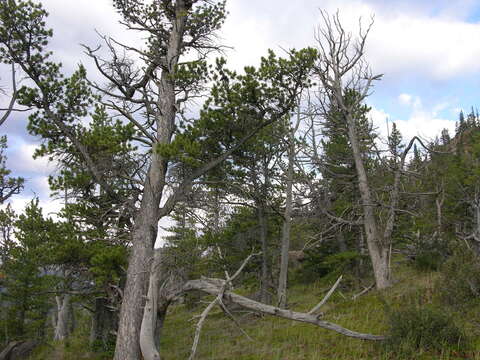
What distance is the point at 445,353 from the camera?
6.10 m

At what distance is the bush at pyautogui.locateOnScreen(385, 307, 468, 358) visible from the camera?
622 centimetres

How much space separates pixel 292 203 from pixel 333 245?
20.1ft

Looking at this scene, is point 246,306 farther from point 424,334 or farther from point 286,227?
point 286,227

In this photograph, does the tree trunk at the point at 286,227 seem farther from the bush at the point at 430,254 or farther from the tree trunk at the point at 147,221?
the tree trunk at the point at 147,221

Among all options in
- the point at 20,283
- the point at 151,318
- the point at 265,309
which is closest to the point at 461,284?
the point at 265,309

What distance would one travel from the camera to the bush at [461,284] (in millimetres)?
8109

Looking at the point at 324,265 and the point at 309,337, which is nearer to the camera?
the point at 309,337

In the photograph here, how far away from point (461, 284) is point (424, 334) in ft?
8.80

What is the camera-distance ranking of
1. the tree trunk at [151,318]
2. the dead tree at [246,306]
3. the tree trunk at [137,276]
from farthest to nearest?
the tree trunk at [137,276]
the tree trunk at [151,318]
the dead tree at [246,306]

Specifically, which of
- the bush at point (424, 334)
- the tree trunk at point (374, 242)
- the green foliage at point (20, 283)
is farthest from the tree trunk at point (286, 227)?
the green foliage at point (20, 283)

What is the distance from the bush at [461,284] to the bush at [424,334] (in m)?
1.93

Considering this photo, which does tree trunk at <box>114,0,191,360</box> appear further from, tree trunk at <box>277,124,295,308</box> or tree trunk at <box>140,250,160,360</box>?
tree trunk at <box>277,124,295,308</box>

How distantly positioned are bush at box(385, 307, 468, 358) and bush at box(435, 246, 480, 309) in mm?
1927

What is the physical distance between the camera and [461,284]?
8.27m
